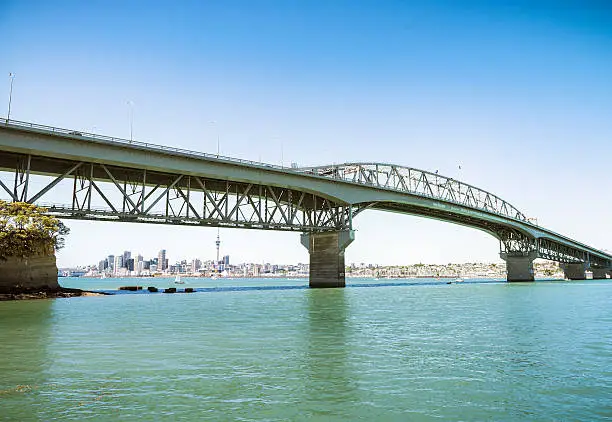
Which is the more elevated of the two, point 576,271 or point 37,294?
point 37,294

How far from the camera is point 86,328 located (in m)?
25.4

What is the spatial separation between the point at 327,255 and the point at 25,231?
49.8 metres

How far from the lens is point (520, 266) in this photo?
144 m

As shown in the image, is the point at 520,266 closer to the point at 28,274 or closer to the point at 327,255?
the point at 327,255

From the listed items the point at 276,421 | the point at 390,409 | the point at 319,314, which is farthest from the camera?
the point at 319,314

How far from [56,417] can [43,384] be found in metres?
3.32

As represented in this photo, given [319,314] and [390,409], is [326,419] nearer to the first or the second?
[390,409]

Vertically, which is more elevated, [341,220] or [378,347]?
[341,220]

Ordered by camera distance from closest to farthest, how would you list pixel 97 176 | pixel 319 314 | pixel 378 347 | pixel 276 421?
pixel 276 421 → pixel 378 347 → pixel 319 314 → pixel 97 176

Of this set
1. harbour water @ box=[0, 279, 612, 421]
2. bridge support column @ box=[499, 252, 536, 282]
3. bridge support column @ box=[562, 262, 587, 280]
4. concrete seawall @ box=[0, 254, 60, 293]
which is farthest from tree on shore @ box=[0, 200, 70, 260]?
bridge support column @ box=[562, 262, 587, 280]

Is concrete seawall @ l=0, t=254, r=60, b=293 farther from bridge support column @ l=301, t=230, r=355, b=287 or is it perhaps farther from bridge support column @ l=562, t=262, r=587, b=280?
bridge support column @ l=562, t=262, r=587, b=280

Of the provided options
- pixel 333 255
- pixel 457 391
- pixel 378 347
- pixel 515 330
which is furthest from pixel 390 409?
pixel 333 255

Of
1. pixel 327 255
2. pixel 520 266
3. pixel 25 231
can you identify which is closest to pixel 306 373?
pixel 25 231

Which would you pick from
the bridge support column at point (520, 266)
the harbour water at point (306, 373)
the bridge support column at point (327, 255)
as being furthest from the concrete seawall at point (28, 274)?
the bridge support column at point (520, 266)
